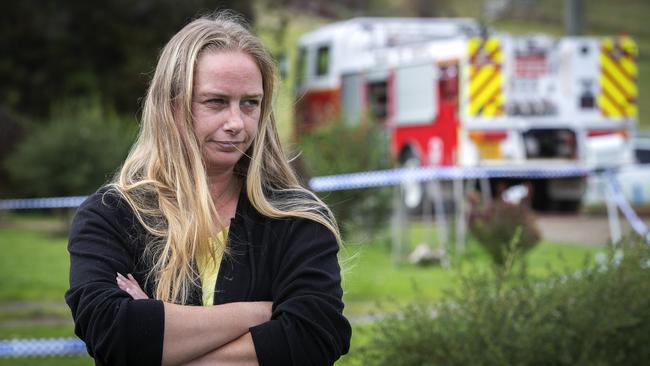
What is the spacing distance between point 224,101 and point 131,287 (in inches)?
19.0

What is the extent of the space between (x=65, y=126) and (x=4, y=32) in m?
6.80

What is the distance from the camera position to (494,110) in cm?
1808

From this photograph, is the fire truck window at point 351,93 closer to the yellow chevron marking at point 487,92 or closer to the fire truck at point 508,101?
the fire truck at point 508,101

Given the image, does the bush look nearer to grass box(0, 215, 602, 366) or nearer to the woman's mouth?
grass box(0, 215, 602, 366)

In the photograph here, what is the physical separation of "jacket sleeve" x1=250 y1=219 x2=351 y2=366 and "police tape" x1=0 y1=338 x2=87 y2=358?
14.4 ft

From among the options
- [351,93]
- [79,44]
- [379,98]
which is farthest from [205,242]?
[79,44]

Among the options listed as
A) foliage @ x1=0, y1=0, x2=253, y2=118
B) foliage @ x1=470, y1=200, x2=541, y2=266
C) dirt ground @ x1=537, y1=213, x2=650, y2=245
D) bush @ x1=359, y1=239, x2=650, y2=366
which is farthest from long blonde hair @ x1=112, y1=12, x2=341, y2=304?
foliage @ x1=0, y1=0, x2=253, y2=118

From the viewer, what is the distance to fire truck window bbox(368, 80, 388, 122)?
67.4ft

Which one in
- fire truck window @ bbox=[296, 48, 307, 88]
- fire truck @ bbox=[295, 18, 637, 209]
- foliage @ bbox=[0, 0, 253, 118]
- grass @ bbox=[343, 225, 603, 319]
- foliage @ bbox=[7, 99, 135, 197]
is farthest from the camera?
foliage @ bbox=[0, 0, 253, 118]

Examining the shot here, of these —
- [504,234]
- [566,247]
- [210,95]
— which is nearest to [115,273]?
[210,95]

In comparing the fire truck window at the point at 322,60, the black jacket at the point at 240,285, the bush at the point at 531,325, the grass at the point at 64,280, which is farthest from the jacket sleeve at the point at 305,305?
the fire truck window at the point at 322,60

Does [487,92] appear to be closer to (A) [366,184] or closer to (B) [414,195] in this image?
(B) [414,195]

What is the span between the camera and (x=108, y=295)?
8.63 ft

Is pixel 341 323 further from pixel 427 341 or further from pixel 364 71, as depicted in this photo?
pixel 364 71
